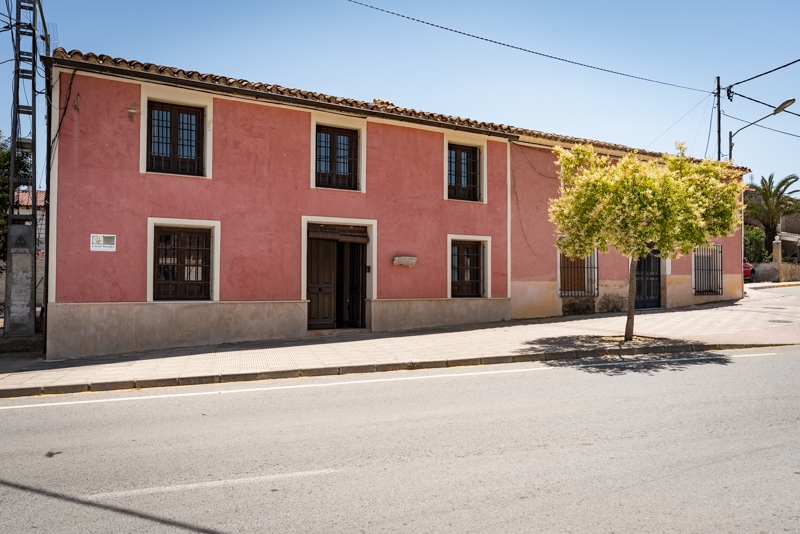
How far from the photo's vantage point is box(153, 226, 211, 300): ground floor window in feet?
39.7

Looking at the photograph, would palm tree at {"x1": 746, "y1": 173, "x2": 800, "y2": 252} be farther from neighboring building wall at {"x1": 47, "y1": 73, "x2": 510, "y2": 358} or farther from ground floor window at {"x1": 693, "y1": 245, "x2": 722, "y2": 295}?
neighboring building wall at {"x1": 47, "y1": 73, "x2": 510, "y2": 358}

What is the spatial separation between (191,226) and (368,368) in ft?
17.5

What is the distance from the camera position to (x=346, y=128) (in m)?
14.2

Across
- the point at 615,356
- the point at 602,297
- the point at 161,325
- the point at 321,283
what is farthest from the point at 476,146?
the point at 161,325

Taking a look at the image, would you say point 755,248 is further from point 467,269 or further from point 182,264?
point 182,264

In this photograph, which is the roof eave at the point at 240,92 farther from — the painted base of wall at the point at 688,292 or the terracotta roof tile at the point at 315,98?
the painted base of wall at the point at 688,292

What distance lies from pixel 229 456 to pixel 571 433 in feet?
10.00

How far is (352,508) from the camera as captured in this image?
3.77 metres

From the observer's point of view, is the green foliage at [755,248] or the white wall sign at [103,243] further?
the green foliage at [755,248]

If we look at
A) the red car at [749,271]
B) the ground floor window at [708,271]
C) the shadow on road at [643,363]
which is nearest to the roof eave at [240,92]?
the shadow on road at [643,363]

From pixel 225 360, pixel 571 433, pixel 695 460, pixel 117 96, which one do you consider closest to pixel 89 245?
pixel 117 96

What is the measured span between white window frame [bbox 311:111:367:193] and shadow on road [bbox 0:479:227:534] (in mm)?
9976

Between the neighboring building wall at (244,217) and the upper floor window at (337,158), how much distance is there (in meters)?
0.32

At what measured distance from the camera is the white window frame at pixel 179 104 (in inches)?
463
